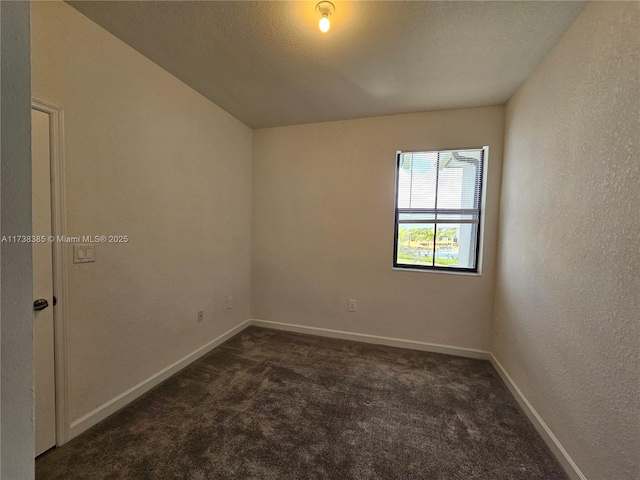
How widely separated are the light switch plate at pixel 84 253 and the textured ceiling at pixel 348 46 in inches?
55.0

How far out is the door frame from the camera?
4.71 feet

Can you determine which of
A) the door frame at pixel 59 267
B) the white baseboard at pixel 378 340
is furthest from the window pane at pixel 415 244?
the door frame at pixel 59 267

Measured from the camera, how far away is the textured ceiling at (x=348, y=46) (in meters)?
1.43

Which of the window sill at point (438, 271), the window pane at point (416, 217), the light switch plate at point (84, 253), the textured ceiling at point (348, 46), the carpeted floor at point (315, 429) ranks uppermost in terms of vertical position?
the textured ceiling at point (348, 46)

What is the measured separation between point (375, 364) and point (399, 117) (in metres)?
2.59

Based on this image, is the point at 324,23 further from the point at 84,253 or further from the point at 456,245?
the point at 456,245

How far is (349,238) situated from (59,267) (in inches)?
94.9

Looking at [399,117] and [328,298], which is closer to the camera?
[399,117]

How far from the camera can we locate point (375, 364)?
2.49 meters

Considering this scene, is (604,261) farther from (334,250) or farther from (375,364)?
(334,250)

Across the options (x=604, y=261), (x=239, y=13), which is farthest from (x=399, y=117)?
(x=604, y=261)

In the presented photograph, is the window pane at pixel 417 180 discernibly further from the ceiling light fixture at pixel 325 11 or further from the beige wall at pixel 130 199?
the beige wall at pixel 130 199

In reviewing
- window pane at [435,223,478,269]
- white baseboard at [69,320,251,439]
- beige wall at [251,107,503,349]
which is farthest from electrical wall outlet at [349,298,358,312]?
white baseboard at [69,320,251,439]

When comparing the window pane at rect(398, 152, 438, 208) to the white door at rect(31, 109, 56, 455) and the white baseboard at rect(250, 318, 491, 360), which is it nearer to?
the white baseboard at rect(250, 318, 491, 360)
